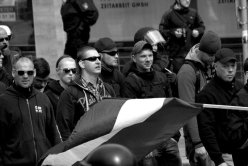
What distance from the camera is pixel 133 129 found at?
26.2ft

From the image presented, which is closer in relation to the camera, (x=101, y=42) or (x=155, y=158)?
(x=155, y=158)

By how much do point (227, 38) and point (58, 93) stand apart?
748 centimetres

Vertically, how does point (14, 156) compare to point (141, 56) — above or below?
below

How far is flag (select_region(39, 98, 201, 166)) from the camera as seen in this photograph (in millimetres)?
7887

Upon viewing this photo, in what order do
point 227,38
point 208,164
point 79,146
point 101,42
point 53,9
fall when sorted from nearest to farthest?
point 79,146
point 208,164
point 101,42
point 53,9
point 227,38

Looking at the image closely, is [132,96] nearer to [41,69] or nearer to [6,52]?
[41,69]

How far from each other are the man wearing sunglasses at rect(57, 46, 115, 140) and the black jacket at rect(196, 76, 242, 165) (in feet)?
3.34

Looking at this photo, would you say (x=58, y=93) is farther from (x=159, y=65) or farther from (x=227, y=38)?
(x=227, y=38)

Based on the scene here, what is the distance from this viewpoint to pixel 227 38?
1759cm

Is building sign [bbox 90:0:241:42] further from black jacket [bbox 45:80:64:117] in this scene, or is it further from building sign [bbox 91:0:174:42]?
black jacket [bbox 45:80:64:117]

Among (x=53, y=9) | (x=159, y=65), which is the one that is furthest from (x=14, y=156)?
(x=53, y=9)

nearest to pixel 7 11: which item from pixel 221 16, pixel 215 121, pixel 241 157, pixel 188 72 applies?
pixel 221 16

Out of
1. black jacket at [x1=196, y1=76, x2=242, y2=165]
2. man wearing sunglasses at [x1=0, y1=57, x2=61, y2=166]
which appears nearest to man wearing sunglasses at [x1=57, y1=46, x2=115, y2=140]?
man wearing sunglasses at [x1=0, y1=57, x2=61, y2=166]

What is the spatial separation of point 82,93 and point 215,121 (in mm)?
1351
